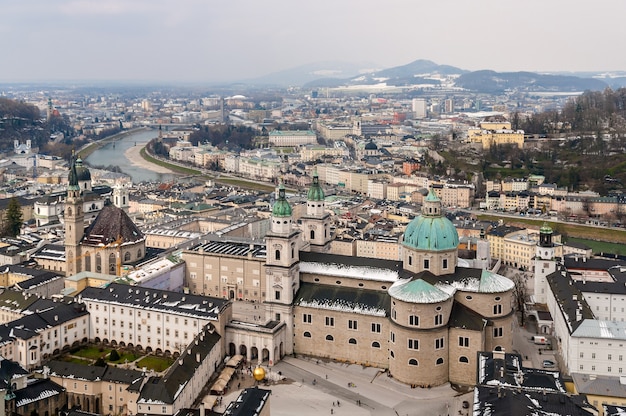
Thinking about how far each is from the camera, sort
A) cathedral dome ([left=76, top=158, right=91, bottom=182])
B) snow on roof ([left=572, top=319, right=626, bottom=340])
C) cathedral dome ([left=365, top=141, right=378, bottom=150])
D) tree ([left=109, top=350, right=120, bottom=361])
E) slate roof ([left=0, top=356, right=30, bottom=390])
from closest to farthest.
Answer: slate roof ([left=0, top=356, right=30, bottom=390])
snow on roof ([left=572, top=319, right=626, bottom=340])
tree ([left=109, top=350, right=120, bottom=361])
cathedral dome ([left=76, top=158, right=91, bottom=182])
cathedral dome ([left=365, top=141, right=378, bottom=150])

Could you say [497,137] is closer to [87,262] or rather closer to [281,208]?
[87,262]

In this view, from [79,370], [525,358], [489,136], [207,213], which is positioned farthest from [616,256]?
[489,136]

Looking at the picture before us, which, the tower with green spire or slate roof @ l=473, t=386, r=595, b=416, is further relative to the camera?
the tower with green spire

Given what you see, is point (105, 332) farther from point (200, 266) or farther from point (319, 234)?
point (319, 234)

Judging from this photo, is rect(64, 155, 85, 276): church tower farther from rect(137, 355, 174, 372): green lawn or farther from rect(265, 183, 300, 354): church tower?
rect(265, 183, 300, 354): church tower

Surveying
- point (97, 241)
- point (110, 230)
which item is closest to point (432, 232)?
point (110, 230)

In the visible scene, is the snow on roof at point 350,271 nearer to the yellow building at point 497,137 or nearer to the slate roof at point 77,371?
the slate roof at point 77,371

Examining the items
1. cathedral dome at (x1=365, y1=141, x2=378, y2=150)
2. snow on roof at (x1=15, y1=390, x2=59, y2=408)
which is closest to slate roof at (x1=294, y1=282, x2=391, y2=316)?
snow on roof at (x1=15, y1=390, x2=59, y2=408)
